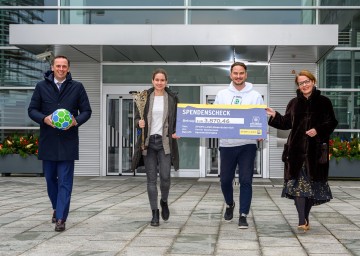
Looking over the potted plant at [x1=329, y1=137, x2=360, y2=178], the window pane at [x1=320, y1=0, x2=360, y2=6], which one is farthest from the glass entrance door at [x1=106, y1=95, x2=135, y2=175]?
the window pane at [x1=320, y1=0, x2=360, y2=6]

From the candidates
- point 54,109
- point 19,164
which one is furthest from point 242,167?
point 19,164

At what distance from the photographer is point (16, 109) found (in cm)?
1680

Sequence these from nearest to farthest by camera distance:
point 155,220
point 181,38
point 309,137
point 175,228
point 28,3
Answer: point 309,137 < point 175,228 < point 155,220 < point 181,38 < point 28,3

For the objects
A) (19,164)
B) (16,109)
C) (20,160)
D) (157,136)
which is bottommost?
(19,164)

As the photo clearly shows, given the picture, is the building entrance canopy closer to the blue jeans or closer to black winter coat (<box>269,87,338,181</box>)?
the blue jeans

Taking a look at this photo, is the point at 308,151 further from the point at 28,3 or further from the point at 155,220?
the point at 28,3

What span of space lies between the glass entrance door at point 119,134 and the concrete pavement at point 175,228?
17.6 ft

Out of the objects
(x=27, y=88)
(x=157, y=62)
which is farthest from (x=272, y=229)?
(x=27, y=88)

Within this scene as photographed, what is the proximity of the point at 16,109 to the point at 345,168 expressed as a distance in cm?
909

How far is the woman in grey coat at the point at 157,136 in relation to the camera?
22.0 feet

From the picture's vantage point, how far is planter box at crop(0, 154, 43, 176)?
15742 millimetres

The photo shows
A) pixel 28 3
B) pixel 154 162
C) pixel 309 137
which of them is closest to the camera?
pixel 309 137

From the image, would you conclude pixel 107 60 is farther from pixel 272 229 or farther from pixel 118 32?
pixel 272 229

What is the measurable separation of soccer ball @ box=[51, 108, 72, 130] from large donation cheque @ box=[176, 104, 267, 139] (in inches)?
50.1
